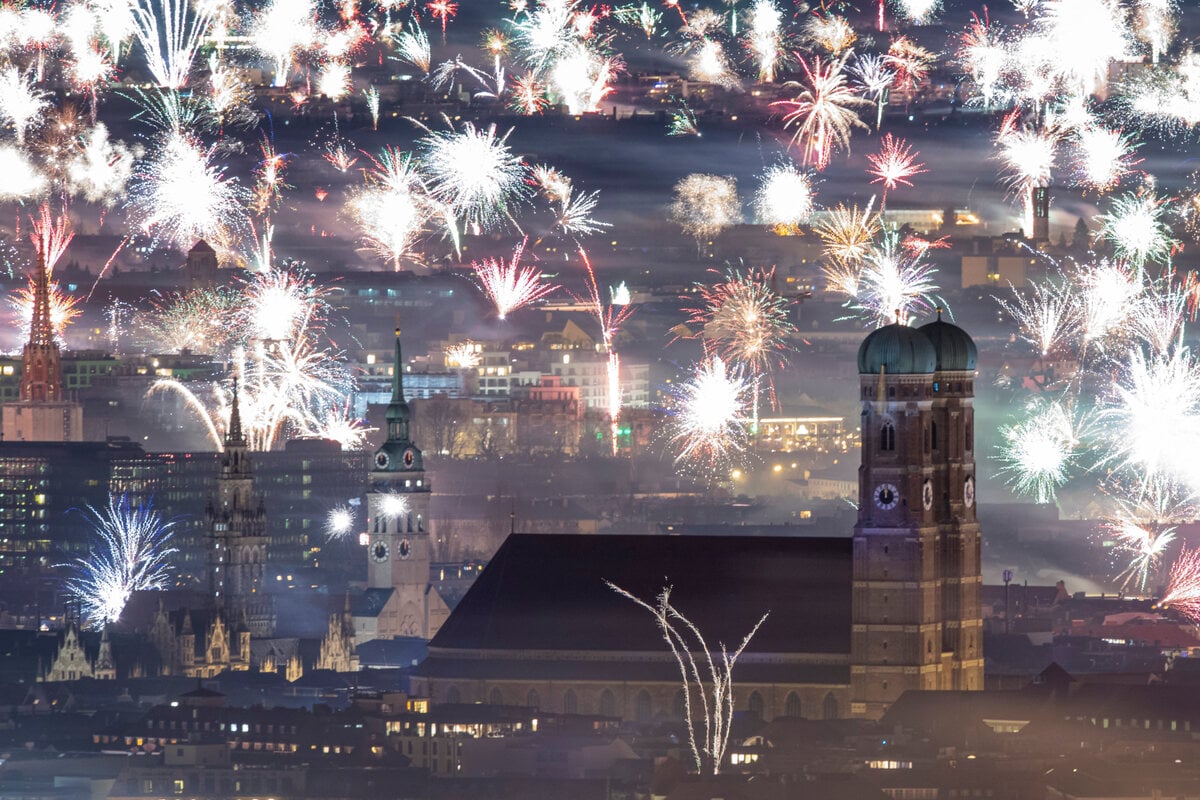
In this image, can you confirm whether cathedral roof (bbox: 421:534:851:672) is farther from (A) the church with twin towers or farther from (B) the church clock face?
(B) the church clock face

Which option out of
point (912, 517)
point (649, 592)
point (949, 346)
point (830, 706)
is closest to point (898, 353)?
point (949, 346)

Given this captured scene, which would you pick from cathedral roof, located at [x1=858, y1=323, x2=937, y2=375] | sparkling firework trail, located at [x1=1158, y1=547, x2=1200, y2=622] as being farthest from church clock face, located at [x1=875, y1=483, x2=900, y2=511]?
sparkling firework trail, located at [x1=1158, y1=547, x2=1200, y2=622]

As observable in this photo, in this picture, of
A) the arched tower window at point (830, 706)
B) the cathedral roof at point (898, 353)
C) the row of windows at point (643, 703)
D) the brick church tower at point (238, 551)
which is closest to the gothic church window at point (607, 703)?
the row of windows at point (643, 703)

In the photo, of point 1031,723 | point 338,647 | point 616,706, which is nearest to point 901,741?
point 1031,723

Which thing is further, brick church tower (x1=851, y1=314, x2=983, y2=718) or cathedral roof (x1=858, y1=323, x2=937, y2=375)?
brick church tower (x1=851, y1=314, x2=983, y2=718)

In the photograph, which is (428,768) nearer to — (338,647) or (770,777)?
(770,777)

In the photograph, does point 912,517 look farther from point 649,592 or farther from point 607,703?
point 607,703

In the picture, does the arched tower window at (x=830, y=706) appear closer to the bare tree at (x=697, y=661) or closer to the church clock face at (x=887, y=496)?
the bare tree at (x=697, y=661)
